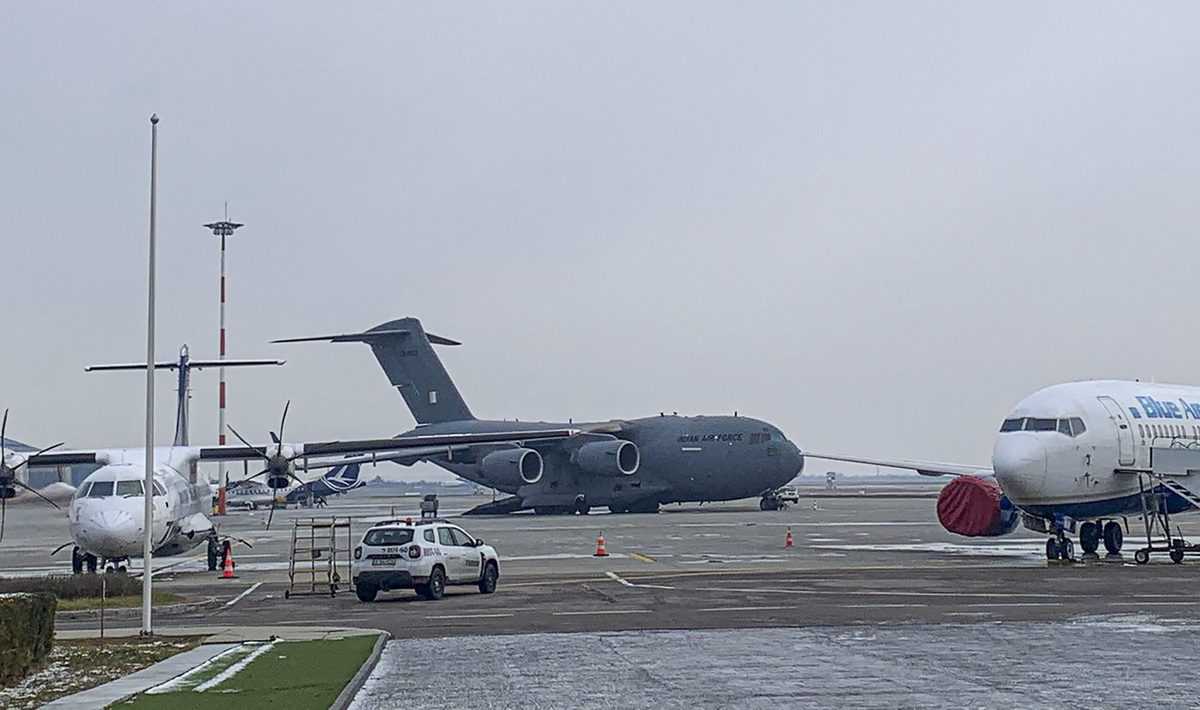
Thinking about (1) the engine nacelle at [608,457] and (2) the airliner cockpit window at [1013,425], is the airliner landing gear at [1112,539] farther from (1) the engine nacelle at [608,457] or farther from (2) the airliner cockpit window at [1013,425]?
(1) the engine nacelle at [608,457]

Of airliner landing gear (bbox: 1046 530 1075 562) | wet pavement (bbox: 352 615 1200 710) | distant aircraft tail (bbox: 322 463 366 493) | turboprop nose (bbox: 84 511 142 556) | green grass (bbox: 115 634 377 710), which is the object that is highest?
distant aircraft tail (bbox: 322 463 366 493)

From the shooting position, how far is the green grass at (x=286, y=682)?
13.0 metres

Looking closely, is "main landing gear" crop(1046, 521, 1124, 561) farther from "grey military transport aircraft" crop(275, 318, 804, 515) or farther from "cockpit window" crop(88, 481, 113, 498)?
"grey military transport aircraft" crop(275, 318, 804, 515)

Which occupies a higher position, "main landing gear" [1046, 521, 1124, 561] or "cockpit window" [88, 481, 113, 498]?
"cockpit window" [88, 481, 113, 498]

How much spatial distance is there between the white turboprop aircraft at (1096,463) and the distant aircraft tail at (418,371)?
40.4 meters

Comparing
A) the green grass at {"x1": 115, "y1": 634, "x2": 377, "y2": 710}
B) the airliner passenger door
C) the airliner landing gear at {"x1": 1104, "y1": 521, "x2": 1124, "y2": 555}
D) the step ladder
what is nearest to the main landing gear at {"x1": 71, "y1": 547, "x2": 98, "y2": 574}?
the step ladder

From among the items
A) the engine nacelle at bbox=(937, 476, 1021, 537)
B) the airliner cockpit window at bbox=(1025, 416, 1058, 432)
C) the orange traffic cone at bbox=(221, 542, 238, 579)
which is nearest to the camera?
the airliner cockpit window at bbox=(1025, 416, 1058, 432)

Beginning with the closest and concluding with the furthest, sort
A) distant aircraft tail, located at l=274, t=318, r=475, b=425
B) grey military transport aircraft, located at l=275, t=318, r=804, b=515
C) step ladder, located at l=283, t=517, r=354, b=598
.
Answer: step ladder, located at l=283, t=517, r=354, b=598, grey military transport aircraft, located at l=275, t=318, r=804, b=515, distant aircraft tail, located at l=274, t=318, r=475, b=425

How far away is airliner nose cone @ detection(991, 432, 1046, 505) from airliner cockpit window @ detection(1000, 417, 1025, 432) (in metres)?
0.48

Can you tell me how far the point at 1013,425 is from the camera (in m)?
34.8

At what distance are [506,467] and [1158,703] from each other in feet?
184

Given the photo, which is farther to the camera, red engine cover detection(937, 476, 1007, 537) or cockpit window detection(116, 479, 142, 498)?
red engine cover detection(937, 476, 1007, 537)

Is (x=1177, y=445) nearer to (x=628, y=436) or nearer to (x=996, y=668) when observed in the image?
(x=996, y=668)

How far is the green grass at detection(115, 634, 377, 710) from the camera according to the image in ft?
42.7
